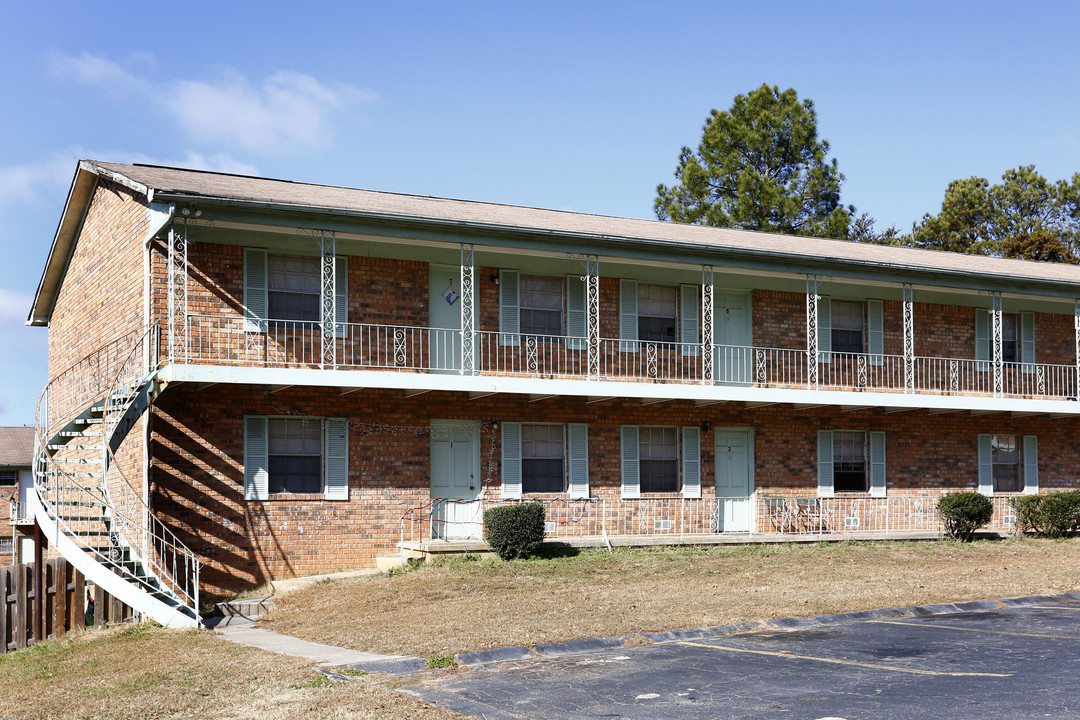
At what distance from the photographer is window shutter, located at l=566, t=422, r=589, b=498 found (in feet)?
71.4

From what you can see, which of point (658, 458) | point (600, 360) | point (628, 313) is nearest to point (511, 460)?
point (600, 360)

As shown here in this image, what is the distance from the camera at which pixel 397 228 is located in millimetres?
18984

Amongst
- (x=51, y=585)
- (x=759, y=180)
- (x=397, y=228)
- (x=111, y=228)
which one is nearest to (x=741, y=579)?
(x=397, y=228)

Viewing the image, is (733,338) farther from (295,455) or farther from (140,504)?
(140,504)

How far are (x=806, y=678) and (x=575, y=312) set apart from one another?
41.8ft

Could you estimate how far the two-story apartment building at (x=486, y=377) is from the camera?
1875 cm

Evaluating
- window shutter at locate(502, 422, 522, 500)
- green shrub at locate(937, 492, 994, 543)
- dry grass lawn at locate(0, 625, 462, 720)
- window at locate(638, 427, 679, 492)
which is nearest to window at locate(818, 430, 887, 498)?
green shrub at locate(937, 492, 994, 543)

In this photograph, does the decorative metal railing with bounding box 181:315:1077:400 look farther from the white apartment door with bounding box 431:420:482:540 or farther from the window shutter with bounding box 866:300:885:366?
the white apartment door with bounding box 431:420:482:540

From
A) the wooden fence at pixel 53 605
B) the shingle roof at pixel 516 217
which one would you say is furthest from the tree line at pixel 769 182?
the wooden fence at pixel 53 605

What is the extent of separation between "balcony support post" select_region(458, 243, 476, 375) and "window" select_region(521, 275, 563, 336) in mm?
1308

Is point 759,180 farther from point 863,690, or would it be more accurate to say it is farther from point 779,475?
point 863,690

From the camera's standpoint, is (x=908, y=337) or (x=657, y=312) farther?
(x=908, y=337)

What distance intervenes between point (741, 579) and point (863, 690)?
7987mm

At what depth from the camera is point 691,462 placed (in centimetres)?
2286
